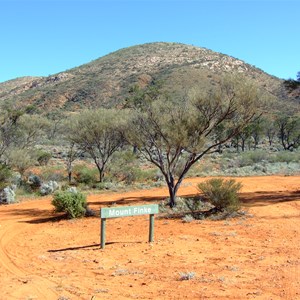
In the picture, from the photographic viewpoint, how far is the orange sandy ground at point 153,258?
289 inches

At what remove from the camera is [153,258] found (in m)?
9.61

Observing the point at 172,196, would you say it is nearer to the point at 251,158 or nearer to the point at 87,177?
the point at 87,177

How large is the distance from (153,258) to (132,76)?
84067 millimetres

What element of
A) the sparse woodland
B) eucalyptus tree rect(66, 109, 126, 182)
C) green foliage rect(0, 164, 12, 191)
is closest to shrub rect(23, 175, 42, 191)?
the sparse woodland

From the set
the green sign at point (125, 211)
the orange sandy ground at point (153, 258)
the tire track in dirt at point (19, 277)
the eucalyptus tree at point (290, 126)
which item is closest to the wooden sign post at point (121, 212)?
the green sign at point (125, 211)

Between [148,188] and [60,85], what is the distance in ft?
254

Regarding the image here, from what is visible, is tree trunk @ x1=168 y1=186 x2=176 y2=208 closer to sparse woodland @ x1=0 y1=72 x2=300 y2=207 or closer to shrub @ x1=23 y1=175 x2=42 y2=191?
sparse woodland @ x1=0 y1=72 x2=300 y2=207

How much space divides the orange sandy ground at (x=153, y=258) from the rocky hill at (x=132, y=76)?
196 feet

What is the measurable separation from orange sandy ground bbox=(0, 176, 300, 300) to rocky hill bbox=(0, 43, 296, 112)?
5984 cm

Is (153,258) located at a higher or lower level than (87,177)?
lower

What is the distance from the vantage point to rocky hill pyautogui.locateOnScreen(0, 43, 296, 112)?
82250 millimetres

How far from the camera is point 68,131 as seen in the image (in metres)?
30.5

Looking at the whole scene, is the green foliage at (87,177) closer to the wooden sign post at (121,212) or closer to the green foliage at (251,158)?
the green foliage at (251,158)

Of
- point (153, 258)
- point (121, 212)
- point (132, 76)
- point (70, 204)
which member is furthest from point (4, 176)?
point (132, 76)
